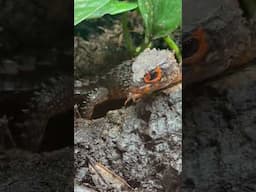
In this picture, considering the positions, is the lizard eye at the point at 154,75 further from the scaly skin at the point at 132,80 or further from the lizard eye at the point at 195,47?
the lizard eye at the point at 195,47

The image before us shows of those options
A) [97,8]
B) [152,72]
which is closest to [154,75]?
[152,72]

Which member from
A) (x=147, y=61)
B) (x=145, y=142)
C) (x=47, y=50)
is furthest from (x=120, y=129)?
(x=47, y=50)

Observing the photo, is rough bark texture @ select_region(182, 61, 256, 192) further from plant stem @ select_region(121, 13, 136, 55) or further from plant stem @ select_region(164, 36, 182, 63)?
plant stem @ select_region(121, 13, 136, 55)

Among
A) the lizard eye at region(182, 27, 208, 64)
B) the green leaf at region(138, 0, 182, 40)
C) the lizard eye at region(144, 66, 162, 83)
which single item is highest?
the green leaf at region(138, 0, 182, 40)

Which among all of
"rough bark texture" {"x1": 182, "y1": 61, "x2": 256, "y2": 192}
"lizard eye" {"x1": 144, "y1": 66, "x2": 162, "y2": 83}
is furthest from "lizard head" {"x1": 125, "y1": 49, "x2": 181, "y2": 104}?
"rough bark texture" {"x1": 182, "y1": 61, "x2": 256, "y2": 192}

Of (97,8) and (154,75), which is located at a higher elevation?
(97,8)

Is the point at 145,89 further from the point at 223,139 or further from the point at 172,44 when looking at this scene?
the point at 223,139

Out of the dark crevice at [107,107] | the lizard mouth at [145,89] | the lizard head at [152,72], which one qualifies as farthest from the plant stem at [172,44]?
the dark crevice at [107,107]
